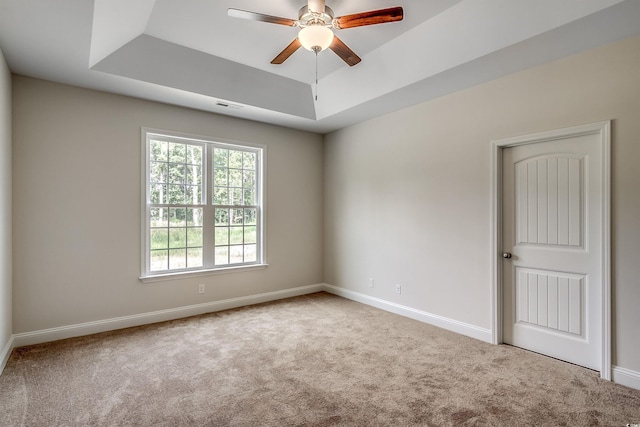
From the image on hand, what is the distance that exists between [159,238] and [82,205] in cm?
89

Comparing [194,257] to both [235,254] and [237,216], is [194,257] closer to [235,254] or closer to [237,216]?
[235,254]

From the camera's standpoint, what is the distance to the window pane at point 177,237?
167 inches

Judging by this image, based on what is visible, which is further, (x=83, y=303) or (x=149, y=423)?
(x=83, y=303)

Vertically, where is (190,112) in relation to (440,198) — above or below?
above

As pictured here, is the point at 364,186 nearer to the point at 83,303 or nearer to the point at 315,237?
the point at 315,237

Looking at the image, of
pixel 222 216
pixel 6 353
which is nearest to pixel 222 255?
pixel 222 216

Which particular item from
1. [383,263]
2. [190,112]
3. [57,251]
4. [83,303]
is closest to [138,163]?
[190,112]

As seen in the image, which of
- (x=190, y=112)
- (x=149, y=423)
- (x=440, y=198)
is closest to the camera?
(x=149, y=423)

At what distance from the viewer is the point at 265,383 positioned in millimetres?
2594

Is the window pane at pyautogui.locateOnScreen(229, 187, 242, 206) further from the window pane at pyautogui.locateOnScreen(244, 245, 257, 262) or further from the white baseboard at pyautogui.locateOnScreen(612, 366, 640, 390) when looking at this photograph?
the white baseboard at pyautogui.locateOnScreen(612, 366, 640, 390)

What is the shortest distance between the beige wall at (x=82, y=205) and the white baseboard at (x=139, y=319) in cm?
6

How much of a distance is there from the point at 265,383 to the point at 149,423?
0.82 meters

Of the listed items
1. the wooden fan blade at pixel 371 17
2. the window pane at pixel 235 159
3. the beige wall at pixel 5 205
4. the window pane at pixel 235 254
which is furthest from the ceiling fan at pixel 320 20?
the window pane at pixel 235 254

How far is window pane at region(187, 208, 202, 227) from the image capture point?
172 inches
